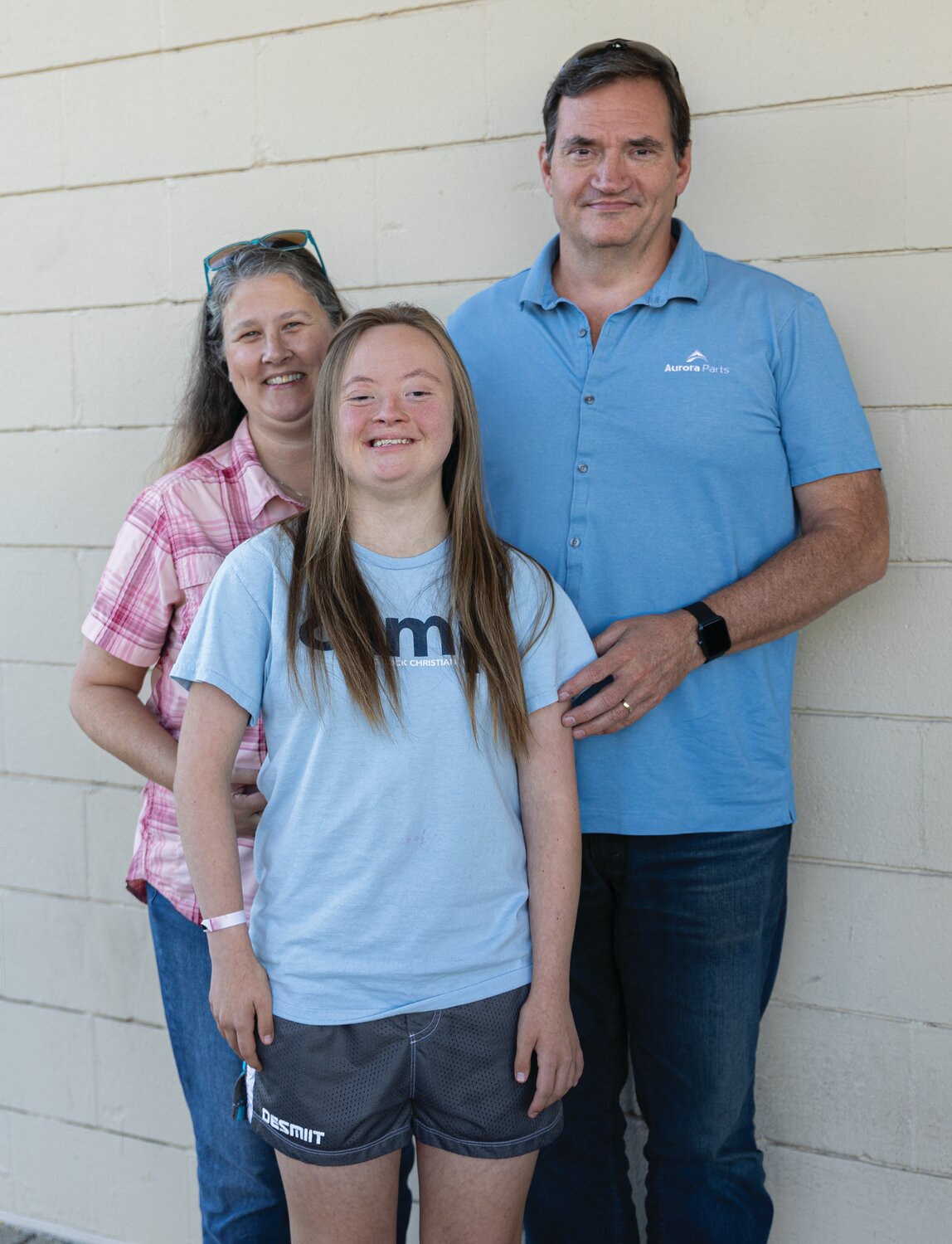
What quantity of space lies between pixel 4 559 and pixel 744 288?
5.69 ft

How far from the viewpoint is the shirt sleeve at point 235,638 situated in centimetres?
147

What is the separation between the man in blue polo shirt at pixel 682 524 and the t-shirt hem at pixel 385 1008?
1.22 ft

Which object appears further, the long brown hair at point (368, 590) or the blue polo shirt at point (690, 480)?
the blue polo shirt at point (690, 480)

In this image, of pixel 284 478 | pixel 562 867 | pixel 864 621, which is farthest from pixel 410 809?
pixel 864 621

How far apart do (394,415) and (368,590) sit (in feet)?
0.79

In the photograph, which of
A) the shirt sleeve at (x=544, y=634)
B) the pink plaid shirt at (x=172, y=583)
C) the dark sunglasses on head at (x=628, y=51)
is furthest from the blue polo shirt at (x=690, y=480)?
the pink plaid shirt at (x=172, y=583)

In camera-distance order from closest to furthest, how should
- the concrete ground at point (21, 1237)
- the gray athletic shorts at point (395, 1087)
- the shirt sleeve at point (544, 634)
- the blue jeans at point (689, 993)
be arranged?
the gray athletic shorts at point (395, 1087)
the shirt sleeve at point (544, 634)
the blue jeans at point (689, 993)
the concrete ground at point (21, 1237)

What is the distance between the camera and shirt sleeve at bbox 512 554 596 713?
1.55 m

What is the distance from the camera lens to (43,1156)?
104 inches

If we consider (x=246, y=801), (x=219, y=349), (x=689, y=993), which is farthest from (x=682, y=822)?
(x=219, y=349)

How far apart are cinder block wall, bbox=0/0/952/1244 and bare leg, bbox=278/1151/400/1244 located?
0.90 meters

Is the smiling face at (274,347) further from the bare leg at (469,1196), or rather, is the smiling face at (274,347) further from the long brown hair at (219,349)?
the bare leg at (469,1196)

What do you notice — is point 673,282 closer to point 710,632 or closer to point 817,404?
point 817,404

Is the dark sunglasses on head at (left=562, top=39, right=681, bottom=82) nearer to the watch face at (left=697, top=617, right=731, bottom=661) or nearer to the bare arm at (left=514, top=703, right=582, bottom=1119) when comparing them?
the watch face at (left=697, top=617, right=731, bottom=661)
